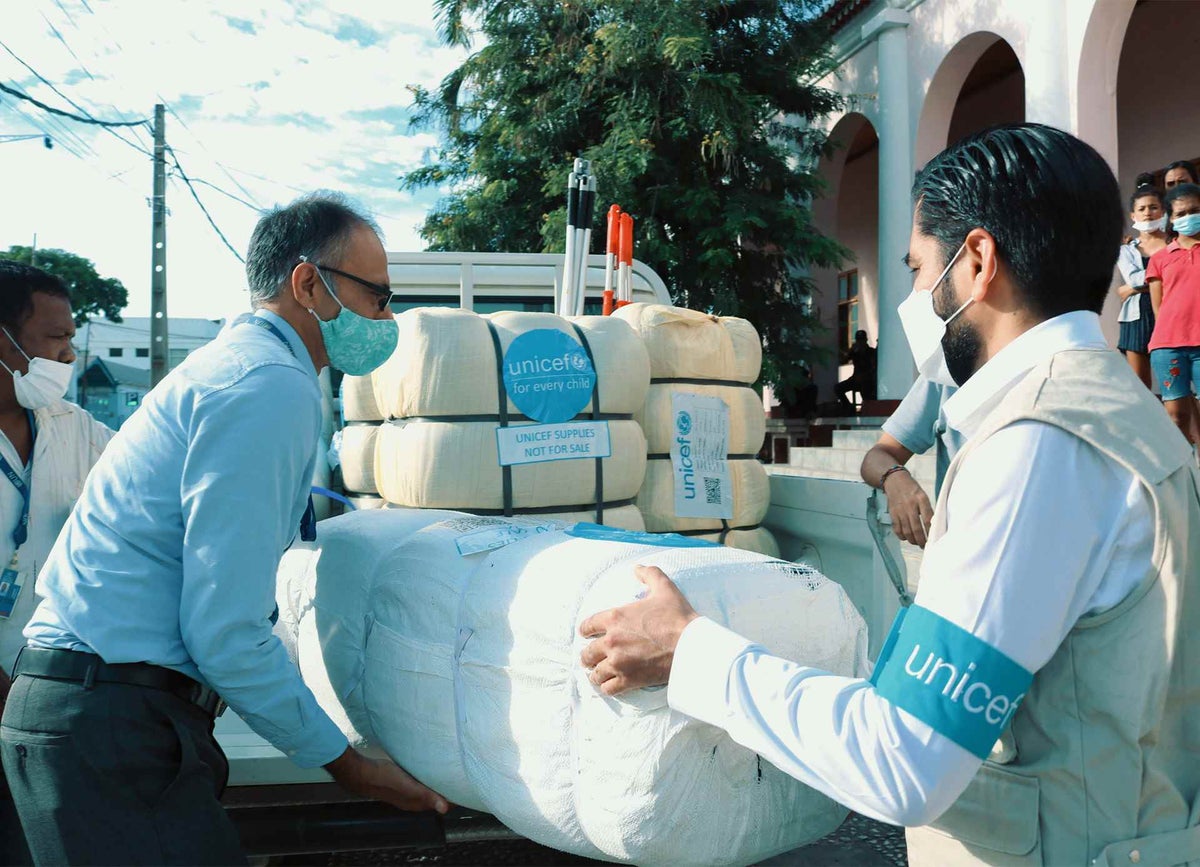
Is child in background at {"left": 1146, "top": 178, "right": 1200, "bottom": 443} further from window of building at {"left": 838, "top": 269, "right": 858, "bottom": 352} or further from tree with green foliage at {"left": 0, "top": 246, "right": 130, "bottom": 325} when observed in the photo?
tree with green foliage at {"left": 0, "top": 246, "right": 130, "bottom": 325}

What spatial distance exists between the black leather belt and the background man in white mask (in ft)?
1.97

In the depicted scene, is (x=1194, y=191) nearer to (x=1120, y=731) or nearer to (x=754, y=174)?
(x=1120, y=731)

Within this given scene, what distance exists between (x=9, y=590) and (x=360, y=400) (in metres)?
1.14

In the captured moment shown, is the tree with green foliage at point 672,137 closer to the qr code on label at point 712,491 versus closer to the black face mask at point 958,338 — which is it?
the qr code on label at point 712,491

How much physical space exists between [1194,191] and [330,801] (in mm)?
4860

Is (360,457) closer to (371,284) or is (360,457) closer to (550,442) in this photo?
(550,442)

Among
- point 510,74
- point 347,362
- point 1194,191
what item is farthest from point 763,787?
point 510,74

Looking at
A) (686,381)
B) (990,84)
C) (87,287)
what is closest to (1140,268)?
(686,381)

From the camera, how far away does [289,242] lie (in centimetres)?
164

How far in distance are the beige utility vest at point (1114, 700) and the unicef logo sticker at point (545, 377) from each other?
164 centimetres

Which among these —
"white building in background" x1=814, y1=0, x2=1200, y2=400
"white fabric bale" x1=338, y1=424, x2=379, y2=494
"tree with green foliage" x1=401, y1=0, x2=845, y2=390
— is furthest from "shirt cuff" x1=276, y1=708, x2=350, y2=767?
"tree with green foliage" x1=401, y1=0, x2=845, y2=390

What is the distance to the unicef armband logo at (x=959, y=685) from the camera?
0.95 metres

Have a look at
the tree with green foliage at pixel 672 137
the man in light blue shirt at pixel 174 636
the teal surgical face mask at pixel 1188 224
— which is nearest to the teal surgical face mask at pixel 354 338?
the man in light blue shirt at pixel 174 636

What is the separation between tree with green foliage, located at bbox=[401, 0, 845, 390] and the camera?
407 inches
